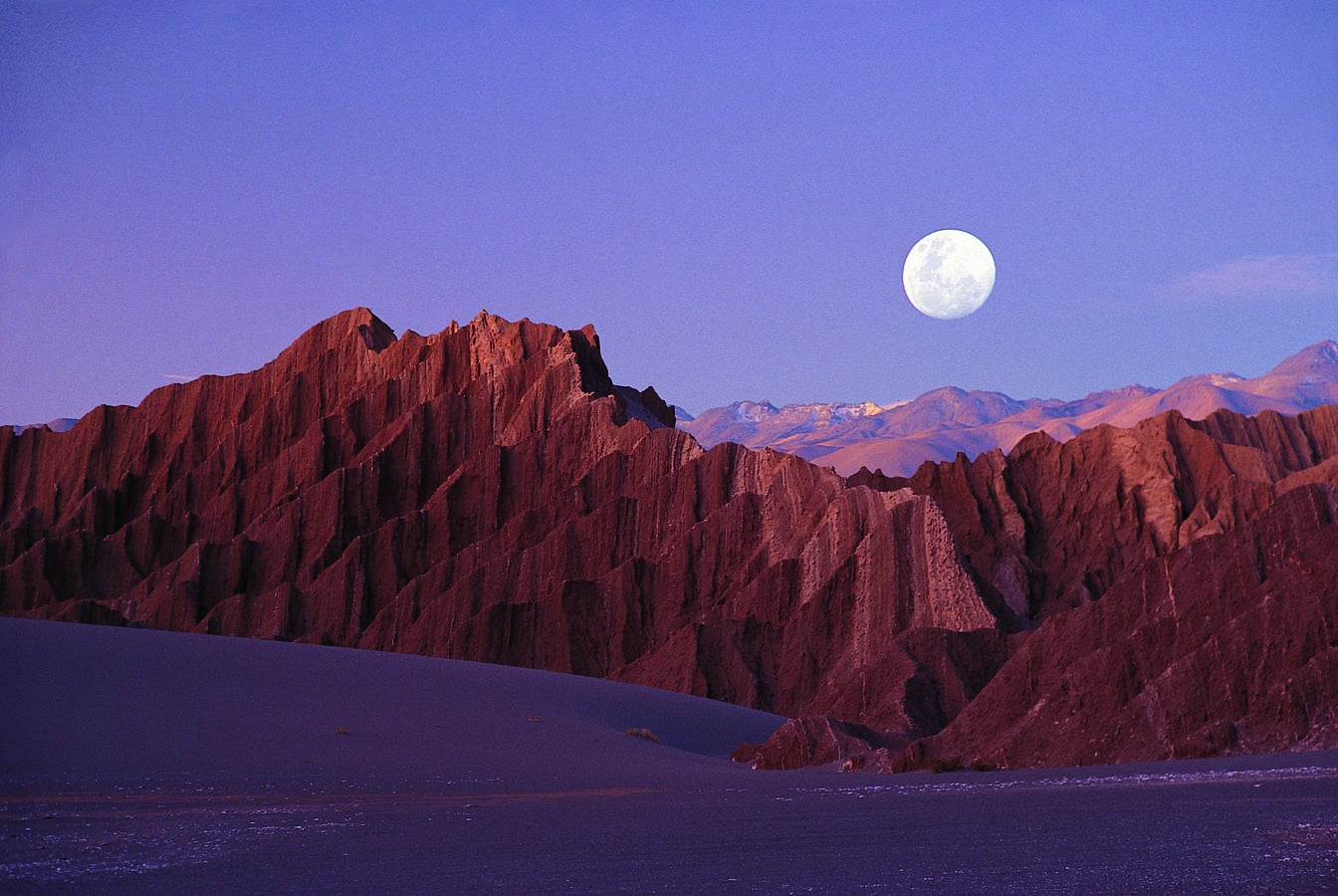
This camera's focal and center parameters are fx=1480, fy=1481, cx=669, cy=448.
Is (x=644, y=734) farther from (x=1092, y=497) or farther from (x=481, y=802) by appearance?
(x=1092, y=497)

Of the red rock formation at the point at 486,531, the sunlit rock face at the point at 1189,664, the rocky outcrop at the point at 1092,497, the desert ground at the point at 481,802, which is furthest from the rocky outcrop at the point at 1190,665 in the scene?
the rocky outcrop at the point at 1092,497

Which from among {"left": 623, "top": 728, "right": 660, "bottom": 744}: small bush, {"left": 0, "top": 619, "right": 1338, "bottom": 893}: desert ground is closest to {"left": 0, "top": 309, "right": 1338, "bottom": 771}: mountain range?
{"left": 623, "top": 728, "right": 660, "bottom": 744}: small bush

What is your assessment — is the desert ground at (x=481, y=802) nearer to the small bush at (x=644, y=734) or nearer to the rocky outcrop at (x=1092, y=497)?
the small bush at (x=644, y=734)

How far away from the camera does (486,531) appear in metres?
68.8

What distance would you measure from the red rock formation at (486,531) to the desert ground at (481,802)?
54.9 feet

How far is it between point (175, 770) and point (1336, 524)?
15.3 meters

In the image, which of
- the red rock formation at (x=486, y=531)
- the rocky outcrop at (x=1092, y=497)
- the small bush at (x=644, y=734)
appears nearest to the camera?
the small bush at (x=644, y=734)

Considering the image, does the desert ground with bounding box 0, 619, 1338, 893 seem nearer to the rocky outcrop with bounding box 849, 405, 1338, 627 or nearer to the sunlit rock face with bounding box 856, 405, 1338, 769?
the sunlit rock face with bounding box 856, 405, 1338, 769

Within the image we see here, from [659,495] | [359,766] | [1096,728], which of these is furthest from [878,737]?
[659,495]

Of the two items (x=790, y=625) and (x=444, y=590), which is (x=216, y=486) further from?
(x=790, y=625)

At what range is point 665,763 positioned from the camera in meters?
18.3

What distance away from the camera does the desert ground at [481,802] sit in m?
7.96

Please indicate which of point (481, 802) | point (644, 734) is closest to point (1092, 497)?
point (644, 734)

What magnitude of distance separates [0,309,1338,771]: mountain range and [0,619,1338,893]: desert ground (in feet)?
27.4
